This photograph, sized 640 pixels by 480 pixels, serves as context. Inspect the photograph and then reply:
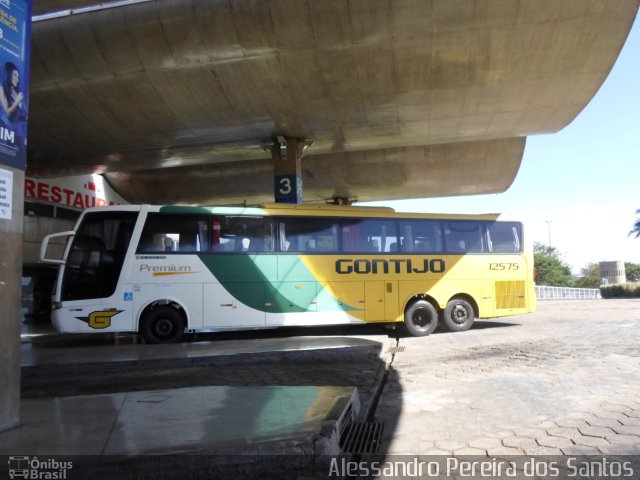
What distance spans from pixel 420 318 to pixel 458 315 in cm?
106

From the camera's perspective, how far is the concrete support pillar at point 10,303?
397 centimetres

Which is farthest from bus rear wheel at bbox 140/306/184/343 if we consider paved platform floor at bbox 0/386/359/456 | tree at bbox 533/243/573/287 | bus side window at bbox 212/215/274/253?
tree at bbox 533/243/573/287

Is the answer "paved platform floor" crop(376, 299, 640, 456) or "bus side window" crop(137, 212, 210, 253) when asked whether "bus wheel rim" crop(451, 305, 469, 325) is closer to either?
"paved platform floor" crop(376, 299, 640, 456)

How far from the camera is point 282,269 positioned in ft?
36.5

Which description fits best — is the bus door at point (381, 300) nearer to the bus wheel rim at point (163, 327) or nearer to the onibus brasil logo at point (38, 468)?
the bus wheel rim at point (163, 327)

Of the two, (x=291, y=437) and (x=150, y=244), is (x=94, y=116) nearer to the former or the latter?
(x=150, y=244)

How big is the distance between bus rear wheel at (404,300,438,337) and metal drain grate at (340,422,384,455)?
7.38m

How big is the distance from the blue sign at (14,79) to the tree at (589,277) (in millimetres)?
81154

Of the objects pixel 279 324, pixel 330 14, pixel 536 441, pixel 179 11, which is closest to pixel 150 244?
pixel 279 324

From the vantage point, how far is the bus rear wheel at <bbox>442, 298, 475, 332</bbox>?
1202 centimetres

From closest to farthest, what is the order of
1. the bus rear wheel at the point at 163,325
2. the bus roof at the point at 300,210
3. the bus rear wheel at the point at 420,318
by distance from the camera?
the bus rear wheel at the point at 163,325
the bus roof at the point at 300,210
the bus rear wheel at the point at 420,318

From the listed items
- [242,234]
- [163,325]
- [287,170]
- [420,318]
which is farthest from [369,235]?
[287,170]

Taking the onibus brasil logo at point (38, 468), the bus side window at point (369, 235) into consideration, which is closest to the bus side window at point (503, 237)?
the bus side window at point (369, 235)

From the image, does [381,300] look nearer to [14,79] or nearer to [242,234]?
[242,234]
